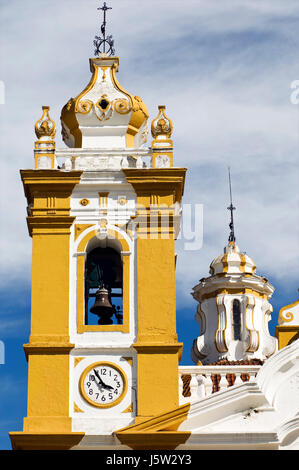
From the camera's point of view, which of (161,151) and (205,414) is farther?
(161,151)

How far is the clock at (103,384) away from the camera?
24172mm

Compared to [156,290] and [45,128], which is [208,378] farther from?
[45,128]

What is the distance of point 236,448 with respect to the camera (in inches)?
915

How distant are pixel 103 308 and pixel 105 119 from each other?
3460 mm

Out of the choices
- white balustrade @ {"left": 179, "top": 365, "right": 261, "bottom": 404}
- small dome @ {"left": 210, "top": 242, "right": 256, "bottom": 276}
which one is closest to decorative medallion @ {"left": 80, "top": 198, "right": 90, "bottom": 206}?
white balustrade @ {"left": 179, "top": 365, "right": 261, "bottom": 404}

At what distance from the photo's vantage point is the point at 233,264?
3253 cm

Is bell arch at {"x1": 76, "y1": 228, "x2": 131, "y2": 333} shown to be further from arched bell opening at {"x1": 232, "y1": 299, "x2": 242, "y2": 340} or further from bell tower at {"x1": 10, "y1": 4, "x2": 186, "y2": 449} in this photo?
arched bell opening at {"x1": 232, "y1": 299, "x2": 242, "y2": 340}

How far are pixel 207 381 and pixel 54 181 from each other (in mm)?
4284

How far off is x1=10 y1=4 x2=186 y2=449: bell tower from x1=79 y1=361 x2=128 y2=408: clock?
0.02 meters

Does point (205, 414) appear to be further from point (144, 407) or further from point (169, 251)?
point (169, 251)

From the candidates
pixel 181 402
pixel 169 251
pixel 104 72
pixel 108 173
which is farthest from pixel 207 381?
pixel 104 72

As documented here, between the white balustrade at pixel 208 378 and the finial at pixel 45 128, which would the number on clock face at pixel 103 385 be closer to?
the white balustrade at pixel 208 378

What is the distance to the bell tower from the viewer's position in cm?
2405

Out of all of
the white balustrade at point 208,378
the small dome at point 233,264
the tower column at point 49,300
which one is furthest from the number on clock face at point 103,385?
the small dome at point 233,264
